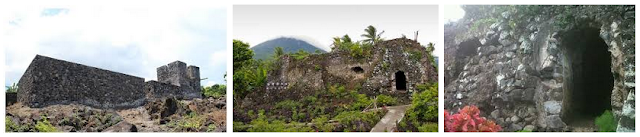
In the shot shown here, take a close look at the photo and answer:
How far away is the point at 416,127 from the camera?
6.19m

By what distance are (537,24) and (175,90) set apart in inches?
190

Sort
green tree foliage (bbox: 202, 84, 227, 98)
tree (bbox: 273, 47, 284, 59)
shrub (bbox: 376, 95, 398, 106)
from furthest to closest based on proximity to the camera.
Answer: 1. tree (bbox: 273, 47, 284, 59)
2. shrub (bbox: 376, 95, 398, 106)
3. green tree foliage (bbox: 202, 84, 227, 98)

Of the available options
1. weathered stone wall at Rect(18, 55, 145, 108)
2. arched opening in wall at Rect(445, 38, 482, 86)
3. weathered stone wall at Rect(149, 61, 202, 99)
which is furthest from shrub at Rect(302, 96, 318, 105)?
weathered stone wall at Rect(18, 55, 145, 108)

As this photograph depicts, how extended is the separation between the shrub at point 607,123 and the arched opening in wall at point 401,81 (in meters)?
2.44

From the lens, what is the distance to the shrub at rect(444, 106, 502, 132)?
626cm

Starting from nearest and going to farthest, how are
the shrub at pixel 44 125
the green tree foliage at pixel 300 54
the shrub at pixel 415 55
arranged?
the shrub at pixel 44 125 < the green tree foliage at pixel 300 54 < the shrub at pixel 415 55

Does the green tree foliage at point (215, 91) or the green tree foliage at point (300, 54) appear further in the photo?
the green tree foliage at point (300, 54)

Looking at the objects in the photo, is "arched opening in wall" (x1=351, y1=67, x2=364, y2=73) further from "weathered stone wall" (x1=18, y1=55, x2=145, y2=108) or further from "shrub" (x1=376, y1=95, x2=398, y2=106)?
"weathered stone wall" (x1=18, y1=55, x2=145, y2=108)

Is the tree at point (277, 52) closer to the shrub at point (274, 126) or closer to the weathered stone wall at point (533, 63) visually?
the shrub at point (274, 126)

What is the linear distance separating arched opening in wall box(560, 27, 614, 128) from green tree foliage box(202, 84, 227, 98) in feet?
13.2

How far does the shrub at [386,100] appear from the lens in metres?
7.00

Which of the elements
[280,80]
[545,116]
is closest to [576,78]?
[545,116]

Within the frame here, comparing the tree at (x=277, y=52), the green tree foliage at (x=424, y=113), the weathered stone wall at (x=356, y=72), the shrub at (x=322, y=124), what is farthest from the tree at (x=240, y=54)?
the green tree foliage at (x=424, y=113)

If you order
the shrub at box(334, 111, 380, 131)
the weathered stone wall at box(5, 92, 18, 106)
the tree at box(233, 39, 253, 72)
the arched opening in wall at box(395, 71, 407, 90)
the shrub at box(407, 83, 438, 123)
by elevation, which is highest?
the tree at box(233, 39, 253, 72)
